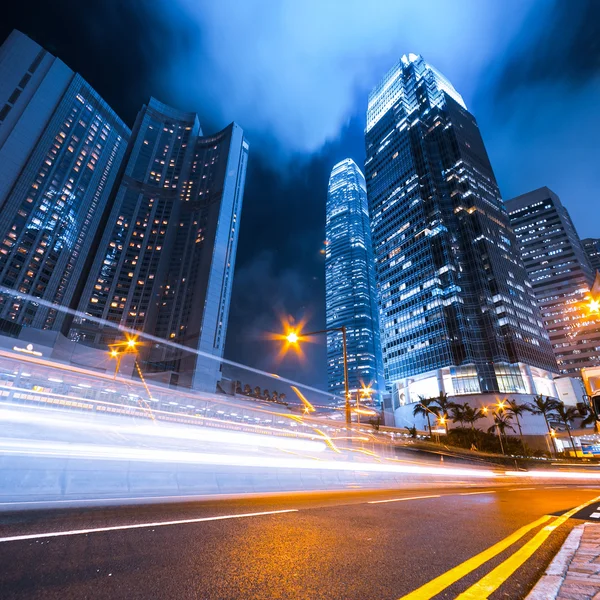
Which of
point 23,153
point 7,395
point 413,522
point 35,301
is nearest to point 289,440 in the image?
point 413,522

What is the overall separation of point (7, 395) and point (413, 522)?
59.3 ft

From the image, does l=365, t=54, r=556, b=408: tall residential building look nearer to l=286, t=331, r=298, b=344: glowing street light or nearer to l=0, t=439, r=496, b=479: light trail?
l=0, t=439, r=496, b=479: light trail

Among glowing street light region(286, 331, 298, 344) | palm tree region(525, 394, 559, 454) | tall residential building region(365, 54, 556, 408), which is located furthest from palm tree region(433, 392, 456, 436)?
glowing street light region(286, 331, 298, 344)

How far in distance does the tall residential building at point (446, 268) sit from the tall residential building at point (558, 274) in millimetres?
65529

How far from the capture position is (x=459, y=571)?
3330 millimetres

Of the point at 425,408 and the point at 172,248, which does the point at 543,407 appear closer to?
the point at 425,408

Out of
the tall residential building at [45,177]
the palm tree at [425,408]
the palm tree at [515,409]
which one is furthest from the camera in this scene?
the tall residential building at [45,177]

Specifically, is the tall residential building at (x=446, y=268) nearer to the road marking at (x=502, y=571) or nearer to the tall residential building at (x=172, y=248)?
the tall residential building at (x=172, y=248)

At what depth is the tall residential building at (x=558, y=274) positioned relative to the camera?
14402cm

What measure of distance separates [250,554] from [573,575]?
3362 millimetres

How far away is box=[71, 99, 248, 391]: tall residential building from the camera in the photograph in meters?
117

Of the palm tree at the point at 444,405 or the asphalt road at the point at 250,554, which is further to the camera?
the palm tree at the point at 444,405

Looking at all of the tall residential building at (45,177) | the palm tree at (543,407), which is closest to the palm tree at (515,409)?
the palm tree at (543,407)

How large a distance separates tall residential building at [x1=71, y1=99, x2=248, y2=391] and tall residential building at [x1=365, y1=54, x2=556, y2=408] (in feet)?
214
